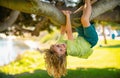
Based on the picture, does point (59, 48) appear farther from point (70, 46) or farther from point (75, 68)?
point (75, 68)

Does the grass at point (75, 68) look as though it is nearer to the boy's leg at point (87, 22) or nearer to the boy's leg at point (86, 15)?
the boy's leg at point (87, 22)

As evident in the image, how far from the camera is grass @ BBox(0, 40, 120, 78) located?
43.9ft

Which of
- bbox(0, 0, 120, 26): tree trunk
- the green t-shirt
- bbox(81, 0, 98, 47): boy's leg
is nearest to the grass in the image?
the green t-shirt

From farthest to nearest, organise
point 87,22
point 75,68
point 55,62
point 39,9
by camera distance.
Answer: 1. point 75,68
2. point 55,62
3. point 39,9
4. point 87,22

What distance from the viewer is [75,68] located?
52.5 feet

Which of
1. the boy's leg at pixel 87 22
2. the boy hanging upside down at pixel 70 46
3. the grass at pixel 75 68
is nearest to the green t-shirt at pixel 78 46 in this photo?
the boy hanging upside down at pixel 70 46

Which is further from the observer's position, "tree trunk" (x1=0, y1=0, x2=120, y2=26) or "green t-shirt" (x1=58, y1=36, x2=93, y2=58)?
"green t-shirt" (x1=58, y1=36, x2=93, y2=58)

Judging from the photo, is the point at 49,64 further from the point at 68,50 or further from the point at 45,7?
the point at 45,7

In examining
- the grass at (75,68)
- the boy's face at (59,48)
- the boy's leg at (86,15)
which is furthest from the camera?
the grass at (75,68)

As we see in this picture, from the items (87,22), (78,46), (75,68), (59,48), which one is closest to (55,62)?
(59,48)

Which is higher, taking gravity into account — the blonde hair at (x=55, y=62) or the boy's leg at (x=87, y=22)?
the boy's leg at (x=87, y=22)

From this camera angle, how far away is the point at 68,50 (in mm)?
6070

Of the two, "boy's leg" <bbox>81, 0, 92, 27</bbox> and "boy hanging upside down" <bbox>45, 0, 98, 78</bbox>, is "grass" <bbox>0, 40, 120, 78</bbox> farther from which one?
"boy's leg" <bbox>81, 0, 92, 27</bbox>

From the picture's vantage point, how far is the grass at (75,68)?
13.4m
